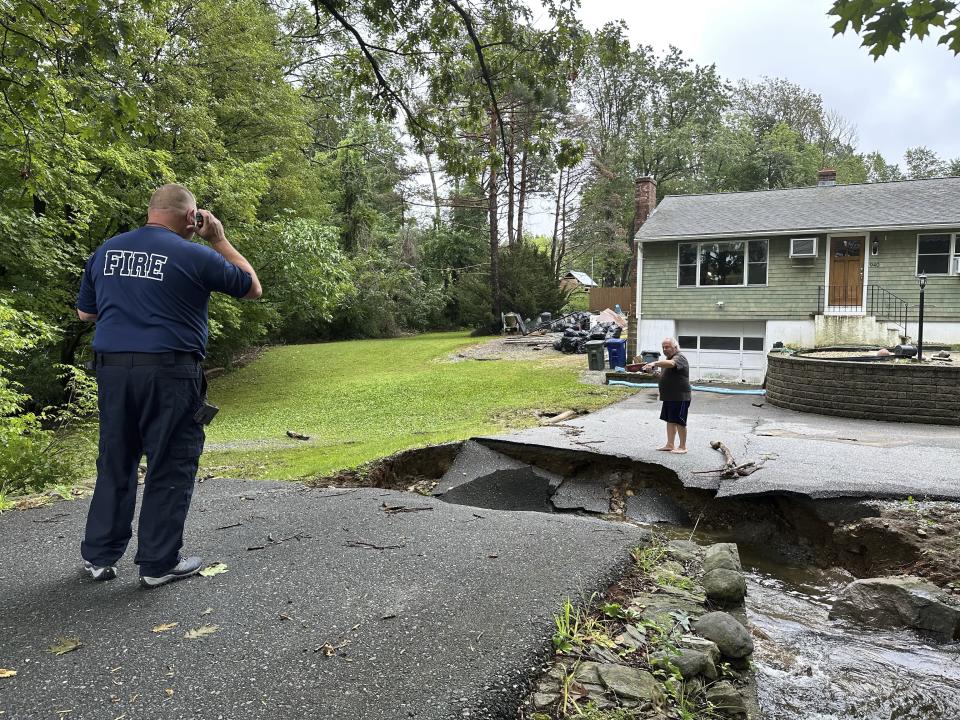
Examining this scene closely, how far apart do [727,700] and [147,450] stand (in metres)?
3.11

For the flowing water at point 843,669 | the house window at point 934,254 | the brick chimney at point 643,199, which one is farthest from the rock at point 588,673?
the brick chimney at point 643,199

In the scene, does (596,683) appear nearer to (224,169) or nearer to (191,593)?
(191,593)

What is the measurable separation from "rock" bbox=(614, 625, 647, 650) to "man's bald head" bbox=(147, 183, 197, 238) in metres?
3.17

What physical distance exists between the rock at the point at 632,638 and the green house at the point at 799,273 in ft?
59.7

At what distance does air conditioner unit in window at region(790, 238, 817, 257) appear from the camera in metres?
19.7

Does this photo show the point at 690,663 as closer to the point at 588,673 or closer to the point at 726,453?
the point at 588,673

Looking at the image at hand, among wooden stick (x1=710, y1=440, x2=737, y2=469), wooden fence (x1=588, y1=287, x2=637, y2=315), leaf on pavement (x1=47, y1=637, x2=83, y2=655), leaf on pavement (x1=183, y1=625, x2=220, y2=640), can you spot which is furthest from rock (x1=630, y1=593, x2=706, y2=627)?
wooden fence (x1=588, y1=287, x2=637, y2=315)

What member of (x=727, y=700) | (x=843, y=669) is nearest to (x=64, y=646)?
(x=727, y=700)

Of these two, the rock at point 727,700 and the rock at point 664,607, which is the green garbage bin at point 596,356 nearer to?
the rock at point 664,607

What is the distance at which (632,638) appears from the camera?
11.5 ft

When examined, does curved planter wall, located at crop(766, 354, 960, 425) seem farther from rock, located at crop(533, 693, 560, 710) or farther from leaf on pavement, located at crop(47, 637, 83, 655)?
leaf on pavement, located at crop(47, 637, 83, 655)

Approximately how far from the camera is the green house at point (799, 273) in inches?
750

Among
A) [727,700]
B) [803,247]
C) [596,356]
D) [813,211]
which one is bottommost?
[727,700]

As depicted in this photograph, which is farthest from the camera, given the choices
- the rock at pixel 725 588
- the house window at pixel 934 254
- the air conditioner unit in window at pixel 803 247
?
the air conditioner unit in window at pixel 803 247
